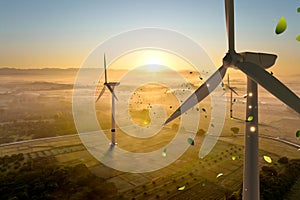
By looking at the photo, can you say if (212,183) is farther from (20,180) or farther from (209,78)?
(20,180)

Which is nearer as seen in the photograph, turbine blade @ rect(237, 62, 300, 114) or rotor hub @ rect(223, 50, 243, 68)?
turbine blade @ rect(237, 62, 300, 114)

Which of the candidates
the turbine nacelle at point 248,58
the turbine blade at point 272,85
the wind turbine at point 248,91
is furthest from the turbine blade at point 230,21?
the turbine blade at point 272,85

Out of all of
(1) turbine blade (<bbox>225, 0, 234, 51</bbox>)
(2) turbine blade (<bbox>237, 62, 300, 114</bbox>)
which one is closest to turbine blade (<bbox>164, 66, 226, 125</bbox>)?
(1) turbine blade (<bbox>225, 0, 234, 51</bbox>)

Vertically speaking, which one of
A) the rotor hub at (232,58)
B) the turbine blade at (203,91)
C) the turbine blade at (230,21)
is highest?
the turbine blade at (230,21)

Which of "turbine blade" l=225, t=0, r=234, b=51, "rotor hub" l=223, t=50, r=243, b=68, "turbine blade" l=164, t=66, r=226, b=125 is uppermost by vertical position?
"turbine blade" l=225, t=0, r=234, b=51

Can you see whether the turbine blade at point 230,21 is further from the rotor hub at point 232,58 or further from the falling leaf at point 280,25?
the falling leaf at point 280,25

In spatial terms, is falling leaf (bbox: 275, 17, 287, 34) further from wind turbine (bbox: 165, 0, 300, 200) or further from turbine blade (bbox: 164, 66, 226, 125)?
turbine blade (bbox: 164, 66, 226, 125)

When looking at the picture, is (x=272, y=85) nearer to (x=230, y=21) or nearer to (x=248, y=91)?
(x=248, y=91)
